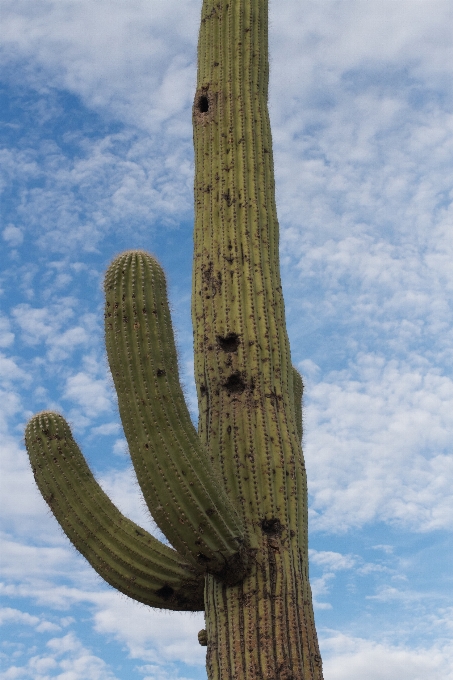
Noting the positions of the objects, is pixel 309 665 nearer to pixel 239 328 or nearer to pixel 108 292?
pixel 239 328

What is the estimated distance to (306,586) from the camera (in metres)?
4.60

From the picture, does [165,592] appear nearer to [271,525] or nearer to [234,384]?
[271,525]

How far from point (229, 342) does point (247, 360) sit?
0.63 ft

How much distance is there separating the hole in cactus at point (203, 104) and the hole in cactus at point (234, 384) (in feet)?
7.49

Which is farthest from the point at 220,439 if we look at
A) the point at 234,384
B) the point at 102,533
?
the point at 102,533

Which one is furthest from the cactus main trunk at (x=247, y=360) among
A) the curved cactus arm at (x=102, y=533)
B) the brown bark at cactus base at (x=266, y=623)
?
the curved cactus arm at (x=102, y=533)

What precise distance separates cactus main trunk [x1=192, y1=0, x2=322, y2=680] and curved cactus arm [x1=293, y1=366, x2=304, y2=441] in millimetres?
49

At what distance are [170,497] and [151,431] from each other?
365mm

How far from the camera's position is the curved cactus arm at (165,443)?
4.29m

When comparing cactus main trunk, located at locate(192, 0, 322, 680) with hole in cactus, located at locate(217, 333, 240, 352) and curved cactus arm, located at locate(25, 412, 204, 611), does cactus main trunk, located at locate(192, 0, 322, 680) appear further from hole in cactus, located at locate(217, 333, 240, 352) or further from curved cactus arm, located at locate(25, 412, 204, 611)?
curved cactus arm, located at locate(25, 412, 204, 611)

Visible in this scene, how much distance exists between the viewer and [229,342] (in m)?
5.15

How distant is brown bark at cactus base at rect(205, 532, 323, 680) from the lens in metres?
4.19

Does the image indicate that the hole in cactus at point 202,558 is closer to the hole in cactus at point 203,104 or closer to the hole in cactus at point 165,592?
the hole in cactus at point 165,592

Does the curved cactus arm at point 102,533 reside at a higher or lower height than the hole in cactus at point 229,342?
lower
